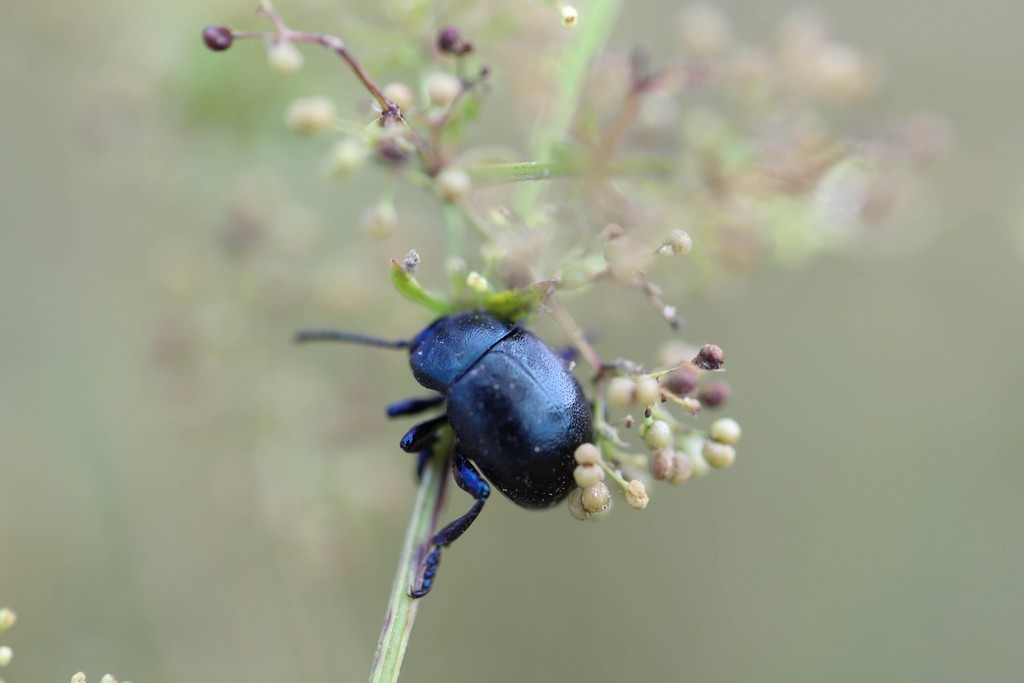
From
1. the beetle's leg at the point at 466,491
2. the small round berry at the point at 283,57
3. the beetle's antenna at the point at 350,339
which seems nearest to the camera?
the small round berry at the point at 283,57

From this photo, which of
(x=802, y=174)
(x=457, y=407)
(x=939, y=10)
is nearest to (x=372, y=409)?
(x=457, y=407)

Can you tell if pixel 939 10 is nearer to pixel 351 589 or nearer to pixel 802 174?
pixel 802 174

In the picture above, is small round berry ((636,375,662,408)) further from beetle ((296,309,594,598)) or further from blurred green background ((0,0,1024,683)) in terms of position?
blurred green background ((0,0,1024,683))

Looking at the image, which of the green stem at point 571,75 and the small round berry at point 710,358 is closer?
the small round berry at point 710,358

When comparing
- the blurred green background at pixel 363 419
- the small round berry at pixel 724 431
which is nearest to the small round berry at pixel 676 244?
the small round berry at pixel 724 431

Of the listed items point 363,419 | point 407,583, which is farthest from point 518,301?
point 363,419

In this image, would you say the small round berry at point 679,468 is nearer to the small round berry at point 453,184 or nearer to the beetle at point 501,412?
the beetle at point 501,412
